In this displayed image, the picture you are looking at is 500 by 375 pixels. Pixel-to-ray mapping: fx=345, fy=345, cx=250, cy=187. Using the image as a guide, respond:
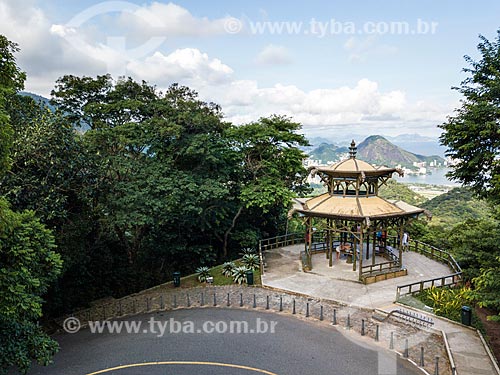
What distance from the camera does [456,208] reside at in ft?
203

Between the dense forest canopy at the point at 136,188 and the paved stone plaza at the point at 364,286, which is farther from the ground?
the dense forest canopy at the point at 136,188

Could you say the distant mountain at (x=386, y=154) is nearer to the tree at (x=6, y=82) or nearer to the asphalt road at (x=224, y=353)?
the asphalt road at (x=224, y=353)

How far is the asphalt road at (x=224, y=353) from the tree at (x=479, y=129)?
31.2ft

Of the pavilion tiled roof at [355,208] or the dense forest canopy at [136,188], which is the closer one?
the dense forest canopy at [136,188]

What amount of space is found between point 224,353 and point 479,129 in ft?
48.4

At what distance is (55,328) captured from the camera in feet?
55.5

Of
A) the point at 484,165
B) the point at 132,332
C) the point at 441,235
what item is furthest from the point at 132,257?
the point at 441,235

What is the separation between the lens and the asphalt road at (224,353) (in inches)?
477

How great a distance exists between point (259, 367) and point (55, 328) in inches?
432

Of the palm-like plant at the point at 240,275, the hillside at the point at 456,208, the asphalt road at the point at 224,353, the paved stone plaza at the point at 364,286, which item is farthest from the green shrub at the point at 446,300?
the hillside at the point at 456,208

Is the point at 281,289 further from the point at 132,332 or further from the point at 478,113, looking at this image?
the point at 478,113

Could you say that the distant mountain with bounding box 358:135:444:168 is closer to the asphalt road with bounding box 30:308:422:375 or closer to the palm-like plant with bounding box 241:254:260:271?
the palm-like plant with bounding box 241:254:260:271

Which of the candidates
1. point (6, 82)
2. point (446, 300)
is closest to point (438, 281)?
point (446, 300)

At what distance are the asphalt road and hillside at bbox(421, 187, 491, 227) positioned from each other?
47.1 metres
